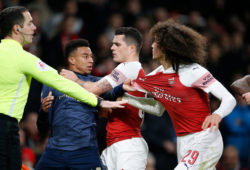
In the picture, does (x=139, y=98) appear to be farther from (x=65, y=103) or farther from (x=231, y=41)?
(x=231, y=41)

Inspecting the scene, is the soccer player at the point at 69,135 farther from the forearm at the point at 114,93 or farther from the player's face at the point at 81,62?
the player's face at the point at 81,62

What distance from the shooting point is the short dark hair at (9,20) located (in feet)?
14.3

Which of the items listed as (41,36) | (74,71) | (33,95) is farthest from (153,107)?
(41,36)

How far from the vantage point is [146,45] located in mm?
9273

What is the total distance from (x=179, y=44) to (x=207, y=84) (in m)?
0.57

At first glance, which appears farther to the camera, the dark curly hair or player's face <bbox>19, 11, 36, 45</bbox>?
the dark curly hair

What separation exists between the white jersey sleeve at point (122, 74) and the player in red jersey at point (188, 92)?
0.28 meters

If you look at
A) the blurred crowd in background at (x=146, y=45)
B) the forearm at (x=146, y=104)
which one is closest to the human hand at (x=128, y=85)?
the forearm at (x=146, y=104)

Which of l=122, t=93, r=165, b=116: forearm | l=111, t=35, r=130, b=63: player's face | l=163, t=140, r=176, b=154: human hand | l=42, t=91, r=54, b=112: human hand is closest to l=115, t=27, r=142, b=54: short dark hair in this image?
l=111, t=35, r=130, b=63: player's face

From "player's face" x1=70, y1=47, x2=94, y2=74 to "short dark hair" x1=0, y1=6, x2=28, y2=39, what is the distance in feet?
3.72

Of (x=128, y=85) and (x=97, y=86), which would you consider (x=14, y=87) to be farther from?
(x=128, y=85)

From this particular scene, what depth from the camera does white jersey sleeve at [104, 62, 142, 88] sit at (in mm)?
5281

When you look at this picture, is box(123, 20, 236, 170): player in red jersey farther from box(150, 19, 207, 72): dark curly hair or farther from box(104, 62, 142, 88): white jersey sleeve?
box(104, 62, 142, 88): white jersey sleeve

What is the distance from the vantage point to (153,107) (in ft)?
17.0
